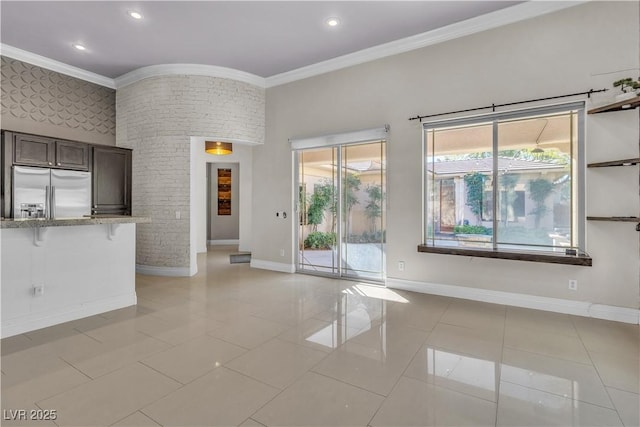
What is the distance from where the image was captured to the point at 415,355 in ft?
8.54

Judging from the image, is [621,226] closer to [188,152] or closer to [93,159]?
[188,152]

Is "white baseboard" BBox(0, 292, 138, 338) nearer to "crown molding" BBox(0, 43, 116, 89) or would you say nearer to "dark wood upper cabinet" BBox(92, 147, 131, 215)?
"dark wood upper cabinet" BBox(92, 147, 131, 215)

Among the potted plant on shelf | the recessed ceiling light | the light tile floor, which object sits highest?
the recessed ceiling light

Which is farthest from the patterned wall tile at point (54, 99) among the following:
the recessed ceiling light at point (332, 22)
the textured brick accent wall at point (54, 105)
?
the recessed ceiling light at point (332, 22)

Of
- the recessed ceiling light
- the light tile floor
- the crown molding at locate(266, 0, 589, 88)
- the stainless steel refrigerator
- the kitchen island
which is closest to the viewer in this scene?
the light tile floor

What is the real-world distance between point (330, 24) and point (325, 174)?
2273 mm

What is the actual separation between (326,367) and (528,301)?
2826mm

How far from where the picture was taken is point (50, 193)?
4.96 metres

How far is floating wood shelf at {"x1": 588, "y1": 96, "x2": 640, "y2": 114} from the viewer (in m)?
3.05

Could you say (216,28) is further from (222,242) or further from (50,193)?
(222,242)

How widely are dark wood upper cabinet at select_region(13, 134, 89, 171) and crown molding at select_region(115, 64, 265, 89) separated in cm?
152

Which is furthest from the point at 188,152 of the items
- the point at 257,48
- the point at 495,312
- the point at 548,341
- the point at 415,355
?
the point at 548,341

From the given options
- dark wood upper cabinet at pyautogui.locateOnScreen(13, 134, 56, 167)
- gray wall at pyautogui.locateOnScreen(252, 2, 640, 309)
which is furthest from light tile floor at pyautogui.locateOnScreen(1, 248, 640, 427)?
dark wood upper cabinet at pyautogui.locateOnScreen(13, 134, 56, 167)

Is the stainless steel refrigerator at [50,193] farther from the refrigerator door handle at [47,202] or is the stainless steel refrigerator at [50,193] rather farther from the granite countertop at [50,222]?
the granite countertop at [50,222]
